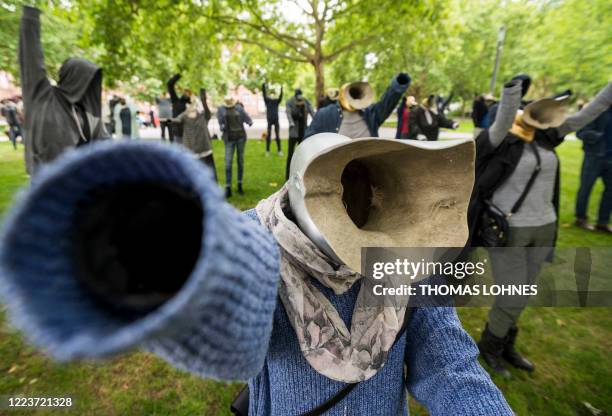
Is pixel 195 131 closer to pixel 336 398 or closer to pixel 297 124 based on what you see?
pixel 297 124

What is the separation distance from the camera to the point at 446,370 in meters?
1.10

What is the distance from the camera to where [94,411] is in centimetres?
250

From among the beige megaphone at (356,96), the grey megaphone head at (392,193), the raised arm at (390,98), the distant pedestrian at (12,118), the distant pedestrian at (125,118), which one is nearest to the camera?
the grey megaphone head at (392,193)

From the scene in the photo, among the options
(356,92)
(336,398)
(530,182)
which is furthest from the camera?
(356,92)

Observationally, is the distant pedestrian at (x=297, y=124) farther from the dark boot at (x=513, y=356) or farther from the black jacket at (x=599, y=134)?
the dark boot at (x=513, y=356)

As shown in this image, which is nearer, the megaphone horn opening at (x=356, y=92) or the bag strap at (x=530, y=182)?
the bag strap at (x=530, y=182)

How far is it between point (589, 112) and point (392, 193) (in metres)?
3.20

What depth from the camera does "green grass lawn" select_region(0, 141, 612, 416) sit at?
2.59 m

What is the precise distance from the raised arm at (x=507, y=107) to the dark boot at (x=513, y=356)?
1.88 m

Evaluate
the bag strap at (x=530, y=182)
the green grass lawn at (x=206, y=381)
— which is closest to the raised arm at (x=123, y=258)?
the green grass lawn at (x=206, y=381)

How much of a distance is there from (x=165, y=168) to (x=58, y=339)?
0.23 metres

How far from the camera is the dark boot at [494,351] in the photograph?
2.95 metres

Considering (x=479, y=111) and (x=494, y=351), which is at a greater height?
(x=479, y=111)

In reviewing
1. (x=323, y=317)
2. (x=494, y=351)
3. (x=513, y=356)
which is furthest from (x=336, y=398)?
(x=513, y=356)
